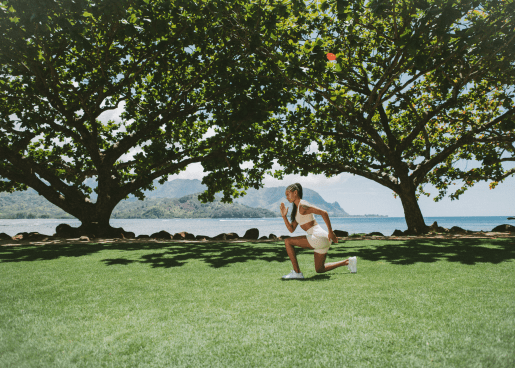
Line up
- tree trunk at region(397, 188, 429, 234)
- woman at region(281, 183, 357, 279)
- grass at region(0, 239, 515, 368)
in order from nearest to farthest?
grass at region(0, 239, 515, 368) < woman at region(281, 183, 357, 279) < tree trunk at region(397, 188, 429, 234)

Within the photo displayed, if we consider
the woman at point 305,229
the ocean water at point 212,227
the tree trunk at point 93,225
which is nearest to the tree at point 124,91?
the tree trunk at point 93,225

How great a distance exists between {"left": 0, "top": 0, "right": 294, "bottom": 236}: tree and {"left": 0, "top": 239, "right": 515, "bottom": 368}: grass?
864 cm

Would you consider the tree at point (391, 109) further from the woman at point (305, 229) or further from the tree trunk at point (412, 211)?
the woman at point (305, 229)

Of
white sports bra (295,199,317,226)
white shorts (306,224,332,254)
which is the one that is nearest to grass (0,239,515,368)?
white shorts (306,224,332,254)

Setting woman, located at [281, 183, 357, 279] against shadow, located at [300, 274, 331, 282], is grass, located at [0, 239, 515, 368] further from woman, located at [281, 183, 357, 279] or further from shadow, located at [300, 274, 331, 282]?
woman, located at [281, 183, 357, 279]

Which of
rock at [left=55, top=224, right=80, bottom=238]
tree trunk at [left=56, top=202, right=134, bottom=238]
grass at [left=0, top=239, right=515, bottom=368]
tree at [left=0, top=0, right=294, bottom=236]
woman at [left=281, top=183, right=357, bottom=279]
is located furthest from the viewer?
tree trunk at [left=56, top=202, right=134, bottom=238]

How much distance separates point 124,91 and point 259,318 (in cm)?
1603

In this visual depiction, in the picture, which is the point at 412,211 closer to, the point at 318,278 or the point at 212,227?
the point at 318,278

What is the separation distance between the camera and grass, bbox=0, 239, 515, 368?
2.66 metres

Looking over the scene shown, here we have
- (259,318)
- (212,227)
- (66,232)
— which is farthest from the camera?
(212,227)

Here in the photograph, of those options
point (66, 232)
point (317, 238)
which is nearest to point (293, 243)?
point (317, 238)

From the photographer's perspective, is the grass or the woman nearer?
the grass

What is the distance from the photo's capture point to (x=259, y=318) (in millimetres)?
3574

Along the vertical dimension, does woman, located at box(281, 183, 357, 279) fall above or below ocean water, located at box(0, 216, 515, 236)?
above
